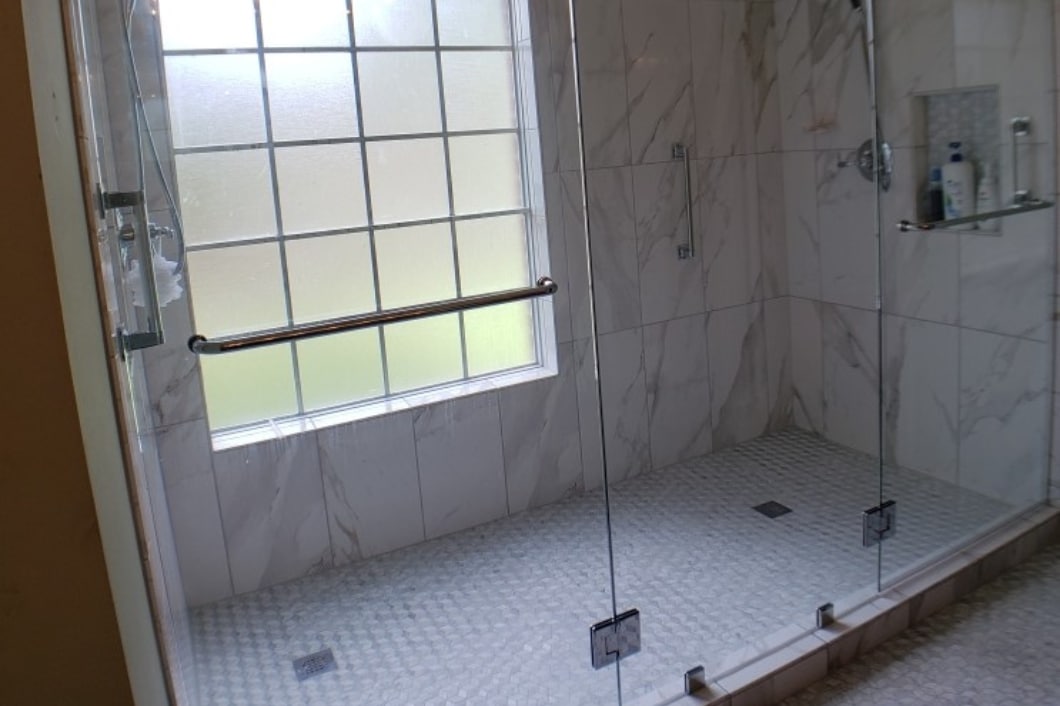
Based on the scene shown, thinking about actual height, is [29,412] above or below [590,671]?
above

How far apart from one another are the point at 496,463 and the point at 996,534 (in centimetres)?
140

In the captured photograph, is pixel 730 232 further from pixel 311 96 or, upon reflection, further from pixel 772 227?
pixel 311 96

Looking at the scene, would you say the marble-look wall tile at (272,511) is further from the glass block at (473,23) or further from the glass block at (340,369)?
the glass block at (473,23)

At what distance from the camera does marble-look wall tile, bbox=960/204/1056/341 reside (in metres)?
2.48

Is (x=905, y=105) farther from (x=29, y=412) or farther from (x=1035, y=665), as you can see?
(x=29, y=412)

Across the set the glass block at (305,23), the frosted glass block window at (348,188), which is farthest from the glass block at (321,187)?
the glass block at (305,23)

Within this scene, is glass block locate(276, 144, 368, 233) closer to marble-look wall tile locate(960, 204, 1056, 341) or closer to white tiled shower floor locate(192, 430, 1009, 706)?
white tiled shower floor locate(192, 430, 1009, 706)

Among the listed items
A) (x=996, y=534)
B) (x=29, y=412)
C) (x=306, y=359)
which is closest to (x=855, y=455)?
(x=996, y=534)

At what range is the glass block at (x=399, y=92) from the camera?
8.23 feet

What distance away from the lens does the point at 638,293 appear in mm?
2902

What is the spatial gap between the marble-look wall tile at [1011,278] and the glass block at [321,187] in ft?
5.55

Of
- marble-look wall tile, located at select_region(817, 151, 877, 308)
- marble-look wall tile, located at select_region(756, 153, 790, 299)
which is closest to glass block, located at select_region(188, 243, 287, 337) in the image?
marble-look wall tile, located at select_region(756, 153, 790, 299)

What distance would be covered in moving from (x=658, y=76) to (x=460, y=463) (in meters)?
1.34

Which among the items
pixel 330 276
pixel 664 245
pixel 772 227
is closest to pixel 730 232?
pixel 772 227
